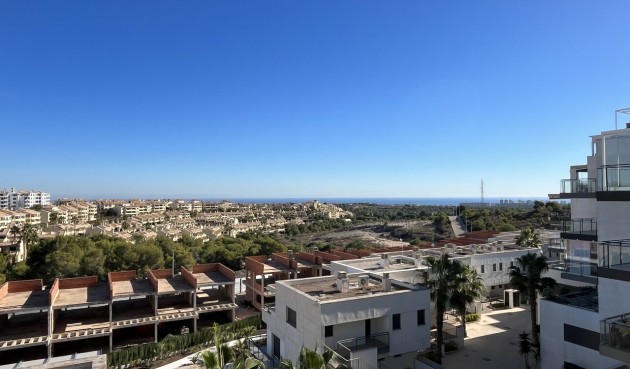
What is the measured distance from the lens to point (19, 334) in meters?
29.7

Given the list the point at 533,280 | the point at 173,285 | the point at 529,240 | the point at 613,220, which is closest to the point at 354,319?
the point at 533,280

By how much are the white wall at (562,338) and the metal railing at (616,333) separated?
7271 mm

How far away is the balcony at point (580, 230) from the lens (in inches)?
798

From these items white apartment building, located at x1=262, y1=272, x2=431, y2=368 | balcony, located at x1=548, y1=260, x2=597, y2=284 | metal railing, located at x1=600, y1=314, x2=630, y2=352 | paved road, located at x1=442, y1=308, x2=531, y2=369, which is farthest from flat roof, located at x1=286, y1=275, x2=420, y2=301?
metal railing, located at x1=600, y1=314, x2=630, y2=352

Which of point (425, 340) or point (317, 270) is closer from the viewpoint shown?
point (425, 340)

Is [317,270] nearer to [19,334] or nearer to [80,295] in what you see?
[80,295]

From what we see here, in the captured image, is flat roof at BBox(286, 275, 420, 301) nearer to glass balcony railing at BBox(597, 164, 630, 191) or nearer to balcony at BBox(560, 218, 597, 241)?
balcony at BBox(560, 218, 597, 241)

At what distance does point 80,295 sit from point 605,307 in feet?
116

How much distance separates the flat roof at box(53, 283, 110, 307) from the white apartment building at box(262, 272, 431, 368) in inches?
650

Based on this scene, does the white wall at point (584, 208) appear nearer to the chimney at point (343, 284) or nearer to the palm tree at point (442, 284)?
the palm tree at point (442, 284)

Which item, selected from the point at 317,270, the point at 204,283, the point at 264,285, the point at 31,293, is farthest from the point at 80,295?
the point at 317,270

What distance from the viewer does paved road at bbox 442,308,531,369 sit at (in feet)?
78.0

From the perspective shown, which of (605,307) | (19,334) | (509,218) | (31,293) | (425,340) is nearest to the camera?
(605,307)

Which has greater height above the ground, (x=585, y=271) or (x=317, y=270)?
(x=585, y=271)
